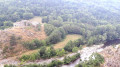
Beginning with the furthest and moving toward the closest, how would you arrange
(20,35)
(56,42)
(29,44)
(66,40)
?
(66,40)
(56,42)
(20,35)
(29,44)

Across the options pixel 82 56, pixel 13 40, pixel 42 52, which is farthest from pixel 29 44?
pixel 82 56

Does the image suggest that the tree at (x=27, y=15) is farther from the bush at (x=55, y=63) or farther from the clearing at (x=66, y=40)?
the bush at (x=55, y=63)

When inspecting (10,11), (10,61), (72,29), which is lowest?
(10,61)

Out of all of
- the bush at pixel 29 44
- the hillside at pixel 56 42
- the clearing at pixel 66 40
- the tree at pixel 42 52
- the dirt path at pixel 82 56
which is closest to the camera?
the hillside at pixel 56 42

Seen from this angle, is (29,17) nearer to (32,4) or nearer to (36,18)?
(36,18)

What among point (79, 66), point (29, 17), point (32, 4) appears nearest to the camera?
point (79, 66)

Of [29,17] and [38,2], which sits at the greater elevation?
[38,2]

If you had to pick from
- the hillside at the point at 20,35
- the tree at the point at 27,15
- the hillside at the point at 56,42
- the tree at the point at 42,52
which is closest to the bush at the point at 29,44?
the hillside at the point at 56,42

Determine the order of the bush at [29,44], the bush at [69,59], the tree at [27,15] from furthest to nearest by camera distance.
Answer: the tree at [27,15]
the bush at [29,44]
the bush at [69,59]

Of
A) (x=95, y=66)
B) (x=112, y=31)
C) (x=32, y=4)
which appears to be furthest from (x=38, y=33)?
(x=32, y=4)

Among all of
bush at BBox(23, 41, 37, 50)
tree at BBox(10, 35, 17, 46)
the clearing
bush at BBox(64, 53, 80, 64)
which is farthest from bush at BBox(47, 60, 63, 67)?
tree at BBox(10, 35, 17, 46)

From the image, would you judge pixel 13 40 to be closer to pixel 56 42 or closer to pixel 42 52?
pixel 42 52
